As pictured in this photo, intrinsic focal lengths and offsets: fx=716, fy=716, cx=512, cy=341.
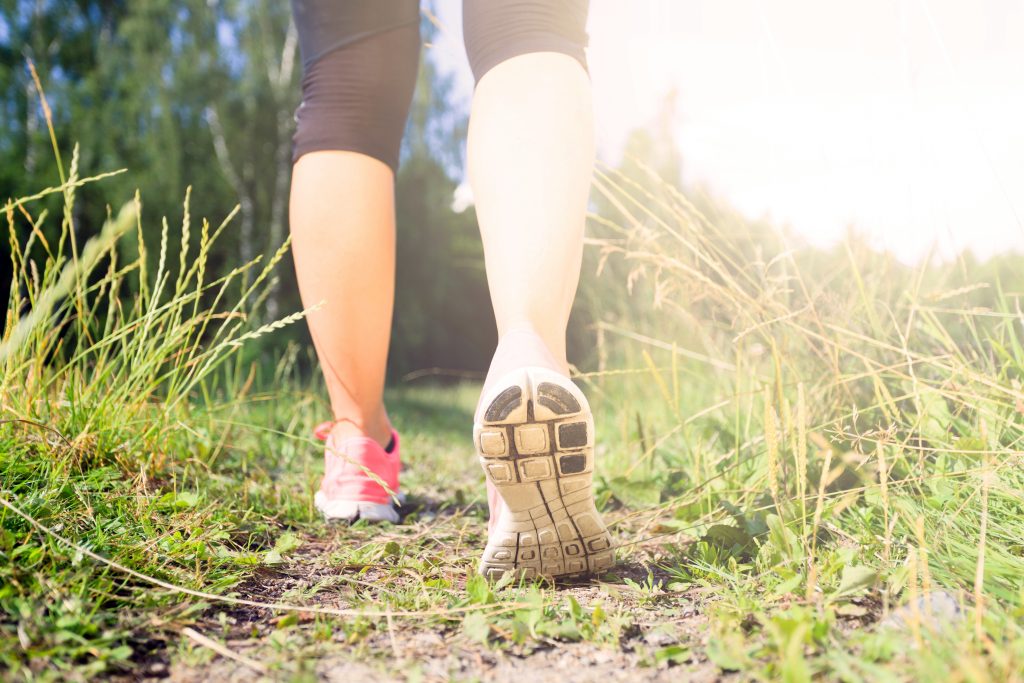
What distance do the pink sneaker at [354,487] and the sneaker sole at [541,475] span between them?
40 cm

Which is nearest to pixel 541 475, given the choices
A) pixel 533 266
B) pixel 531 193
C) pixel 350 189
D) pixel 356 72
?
pixel 533 266

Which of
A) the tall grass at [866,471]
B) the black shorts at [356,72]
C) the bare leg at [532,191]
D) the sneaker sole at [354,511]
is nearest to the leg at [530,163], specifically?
the bare leg at [532,191]

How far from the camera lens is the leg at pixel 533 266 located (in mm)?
806

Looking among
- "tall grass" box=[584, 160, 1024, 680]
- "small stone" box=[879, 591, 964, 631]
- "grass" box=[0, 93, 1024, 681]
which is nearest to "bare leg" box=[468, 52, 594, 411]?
"tall grass" box=[584, 160, 1024, 680]

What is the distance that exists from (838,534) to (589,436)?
0.43 m

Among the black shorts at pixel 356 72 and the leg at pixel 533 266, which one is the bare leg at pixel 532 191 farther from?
the black shorts at pixel 356 72

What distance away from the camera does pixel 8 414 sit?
1.05 m

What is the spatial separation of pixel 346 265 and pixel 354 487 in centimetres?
38

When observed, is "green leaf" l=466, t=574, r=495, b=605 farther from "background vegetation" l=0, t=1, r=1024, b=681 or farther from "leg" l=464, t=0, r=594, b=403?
"leg" l=464, t=0, r=594, b=403

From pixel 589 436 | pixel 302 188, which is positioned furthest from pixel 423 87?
pixel 589 436

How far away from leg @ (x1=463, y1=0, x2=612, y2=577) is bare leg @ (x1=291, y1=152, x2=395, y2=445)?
286mm

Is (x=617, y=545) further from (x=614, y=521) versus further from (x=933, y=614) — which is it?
(x=933, y=614)

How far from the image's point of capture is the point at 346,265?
47.6 inches

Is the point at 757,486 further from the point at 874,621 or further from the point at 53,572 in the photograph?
the point at 53,572
